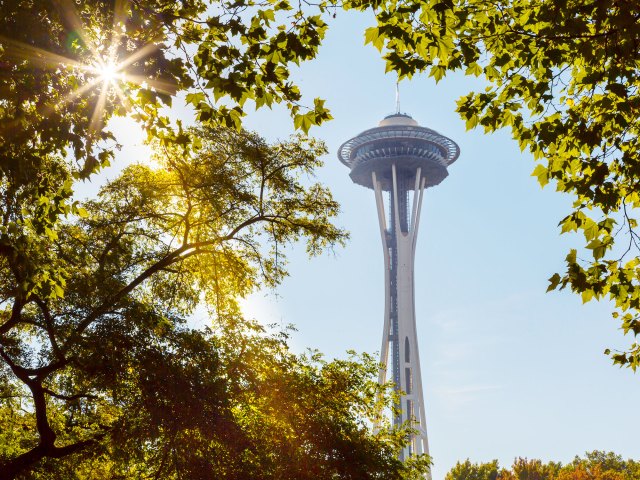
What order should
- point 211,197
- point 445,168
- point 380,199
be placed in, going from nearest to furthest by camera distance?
1. point 211,197
2. point 380,199
3. point 445,168

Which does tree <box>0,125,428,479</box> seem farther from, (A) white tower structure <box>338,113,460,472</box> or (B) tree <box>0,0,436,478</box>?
(A) white tower structure <box>338,113,460,472</box>

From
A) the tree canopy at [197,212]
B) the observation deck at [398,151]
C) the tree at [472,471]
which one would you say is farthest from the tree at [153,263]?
the observation deck at [398,151]

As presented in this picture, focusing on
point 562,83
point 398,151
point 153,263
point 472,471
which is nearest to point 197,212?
point 153,263

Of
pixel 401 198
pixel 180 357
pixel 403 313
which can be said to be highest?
pixel 401 198

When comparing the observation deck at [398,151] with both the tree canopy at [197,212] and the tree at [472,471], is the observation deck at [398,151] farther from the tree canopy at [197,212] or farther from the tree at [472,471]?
the tree canopy at [197,212]

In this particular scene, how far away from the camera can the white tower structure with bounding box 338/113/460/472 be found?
88438 mm

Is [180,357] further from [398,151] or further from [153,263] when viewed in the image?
[398,151]

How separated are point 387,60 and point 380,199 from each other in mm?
86649

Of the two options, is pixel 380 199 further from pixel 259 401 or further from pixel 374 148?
pixel 259 401

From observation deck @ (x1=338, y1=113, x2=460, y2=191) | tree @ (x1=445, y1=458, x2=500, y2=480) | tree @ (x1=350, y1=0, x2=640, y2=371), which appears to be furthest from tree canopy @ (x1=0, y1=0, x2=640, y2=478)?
observation deck @ (x1=338, y1=113, x2=460, y2=191)

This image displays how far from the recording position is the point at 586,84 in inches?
375

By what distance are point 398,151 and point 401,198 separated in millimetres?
6065

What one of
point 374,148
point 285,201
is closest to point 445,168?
point 374,148

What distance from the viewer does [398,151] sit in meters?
99.2
